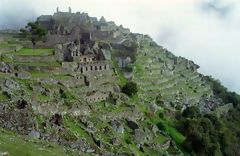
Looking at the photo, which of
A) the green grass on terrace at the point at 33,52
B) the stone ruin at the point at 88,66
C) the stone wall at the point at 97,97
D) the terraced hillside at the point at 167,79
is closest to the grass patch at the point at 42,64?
the stone ruin at the point at 88,66

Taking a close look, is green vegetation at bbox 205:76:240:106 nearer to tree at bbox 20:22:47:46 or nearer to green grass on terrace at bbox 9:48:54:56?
tree at bbox 20:22:47:46

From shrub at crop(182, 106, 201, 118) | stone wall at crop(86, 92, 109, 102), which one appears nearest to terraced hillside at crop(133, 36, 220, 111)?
shrub at crop(182, 106, 201, 118)

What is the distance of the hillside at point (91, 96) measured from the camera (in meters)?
49.2

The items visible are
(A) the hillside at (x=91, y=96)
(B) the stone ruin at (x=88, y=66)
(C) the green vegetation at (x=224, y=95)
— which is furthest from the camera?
(C) the green vegetation at (x=224, y=95)

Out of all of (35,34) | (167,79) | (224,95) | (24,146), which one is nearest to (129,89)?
(35,34)

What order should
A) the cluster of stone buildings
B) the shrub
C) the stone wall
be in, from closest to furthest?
the stone wall → the shrub → the cluster of stone buildings

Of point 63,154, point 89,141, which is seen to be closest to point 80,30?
point 89,141

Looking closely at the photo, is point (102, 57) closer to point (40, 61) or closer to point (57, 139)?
point (40, 61)

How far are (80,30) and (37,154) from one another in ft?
189

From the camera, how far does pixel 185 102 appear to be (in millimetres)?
94375

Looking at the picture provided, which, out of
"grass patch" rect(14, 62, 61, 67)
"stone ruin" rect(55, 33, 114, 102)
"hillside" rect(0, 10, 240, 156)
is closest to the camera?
"hillside" rect(0, 10, 240, 156)

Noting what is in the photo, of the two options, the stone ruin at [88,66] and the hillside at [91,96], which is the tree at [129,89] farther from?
the stone ruin at [88,66]

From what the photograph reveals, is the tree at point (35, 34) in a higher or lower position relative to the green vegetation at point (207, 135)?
higher

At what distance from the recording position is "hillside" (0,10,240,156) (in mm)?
49188
